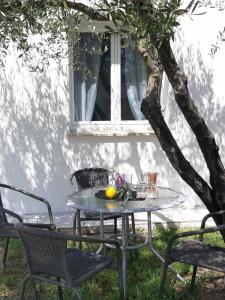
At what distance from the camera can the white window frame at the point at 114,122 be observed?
662 cm

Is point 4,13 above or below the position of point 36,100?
above

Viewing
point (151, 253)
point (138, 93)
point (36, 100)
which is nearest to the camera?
point (151, 253)

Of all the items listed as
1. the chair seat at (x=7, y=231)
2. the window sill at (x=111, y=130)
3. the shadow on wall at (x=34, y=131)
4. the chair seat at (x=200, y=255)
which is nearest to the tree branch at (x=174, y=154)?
the chair seat at (x=200, y=255)

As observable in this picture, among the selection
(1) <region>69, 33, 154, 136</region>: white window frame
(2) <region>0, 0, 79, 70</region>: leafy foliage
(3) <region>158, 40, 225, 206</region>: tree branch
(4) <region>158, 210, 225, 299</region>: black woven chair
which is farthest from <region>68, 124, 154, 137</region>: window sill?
(2) <region>0, 0, 79, 70</region>: leafy foliage

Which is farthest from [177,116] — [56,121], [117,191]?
[117,191]

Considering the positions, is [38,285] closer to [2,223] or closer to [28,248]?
[2,223]

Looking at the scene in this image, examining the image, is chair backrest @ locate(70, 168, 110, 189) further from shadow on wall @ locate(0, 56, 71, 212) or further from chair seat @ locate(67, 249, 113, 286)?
chair seat @ locate(67, 249, 113, 286)

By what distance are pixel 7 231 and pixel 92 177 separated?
61.9 inches

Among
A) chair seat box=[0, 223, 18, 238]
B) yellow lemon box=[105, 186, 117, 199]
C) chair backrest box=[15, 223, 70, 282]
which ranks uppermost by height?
yellow lemon box=[105, 186, 117, 199]

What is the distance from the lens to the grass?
454 centimetres

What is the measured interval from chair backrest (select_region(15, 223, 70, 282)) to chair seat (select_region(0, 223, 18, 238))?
1.01 m

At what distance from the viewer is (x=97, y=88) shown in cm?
683

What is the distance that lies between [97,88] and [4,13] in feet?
11.5

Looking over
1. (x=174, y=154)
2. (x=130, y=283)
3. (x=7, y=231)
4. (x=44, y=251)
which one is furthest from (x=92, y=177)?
Answer: (x=44, y=251)
